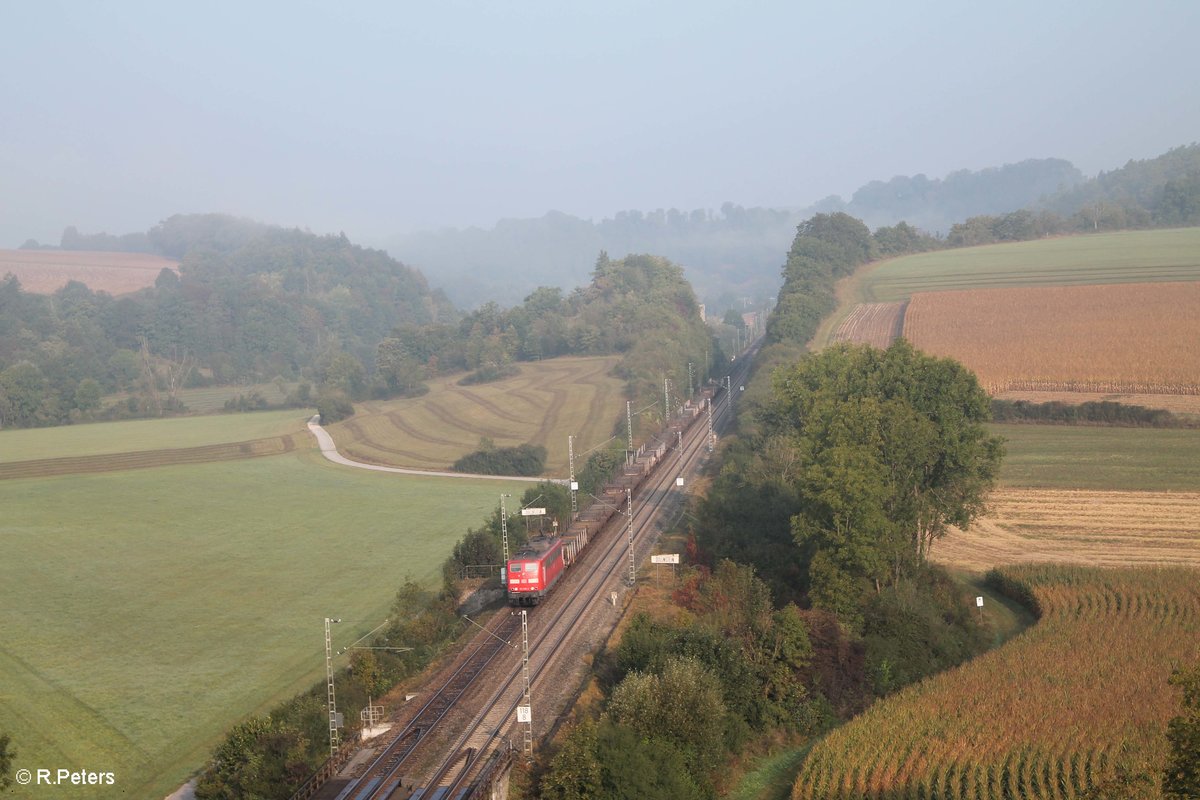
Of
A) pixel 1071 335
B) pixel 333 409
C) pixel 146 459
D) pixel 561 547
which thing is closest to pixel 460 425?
pixel 333 409

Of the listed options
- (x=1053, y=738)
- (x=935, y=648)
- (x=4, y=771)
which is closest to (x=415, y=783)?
(x=4, y=771)

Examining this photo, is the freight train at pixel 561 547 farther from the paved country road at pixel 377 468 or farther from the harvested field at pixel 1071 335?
the harvested field at pixel 1071 335

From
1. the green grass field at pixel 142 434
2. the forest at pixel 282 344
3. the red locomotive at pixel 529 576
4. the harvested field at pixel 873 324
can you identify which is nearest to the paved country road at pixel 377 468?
the green grass field at pixel 142 434

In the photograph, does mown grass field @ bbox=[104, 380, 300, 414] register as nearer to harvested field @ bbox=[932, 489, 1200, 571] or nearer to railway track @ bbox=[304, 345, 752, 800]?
railway track @ bbox=[304, 345, 752, 800]

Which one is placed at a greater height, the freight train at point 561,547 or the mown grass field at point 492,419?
the freight train at point 561,547

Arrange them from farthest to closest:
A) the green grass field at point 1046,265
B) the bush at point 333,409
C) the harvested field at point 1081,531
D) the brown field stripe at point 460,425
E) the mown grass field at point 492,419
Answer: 1. the bush at point 333,409
2. the green grass field at point 1046,265
3. the brown field stripe at point 460,425
4. the mown grass field at point 492,419
5. the harvested field at point 1081,531

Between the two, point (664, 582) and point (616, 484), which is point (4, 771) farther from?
point (616, 484)
